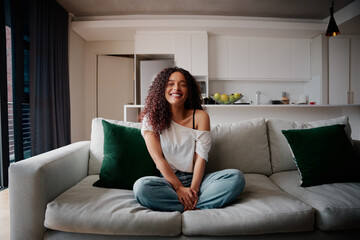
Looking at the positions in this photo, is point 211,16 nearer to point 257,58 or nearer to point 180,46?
point 180,46

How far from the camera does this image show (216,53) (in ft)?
13.9

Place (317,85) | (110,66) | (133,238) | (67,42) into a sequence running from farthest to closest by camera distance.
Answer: (110,66)
(317,85)
(67,42)
(133,238)

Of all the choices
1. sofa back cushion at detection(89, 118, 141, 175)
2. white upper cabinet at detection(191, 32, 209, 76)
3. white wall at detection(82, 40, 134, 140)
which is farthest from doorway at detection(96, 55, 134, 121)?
sofa back cushion at detection(89, 118, 141, 175)

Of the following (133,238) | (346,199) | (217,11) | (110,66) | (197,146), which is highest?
(217,11)

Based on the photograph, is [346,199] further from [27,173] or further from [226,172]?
[27,173]

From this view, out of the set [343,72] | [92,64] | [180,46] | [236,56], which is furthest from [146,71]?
[343,72]

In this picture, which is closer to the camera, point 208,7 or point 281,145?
point 281,145

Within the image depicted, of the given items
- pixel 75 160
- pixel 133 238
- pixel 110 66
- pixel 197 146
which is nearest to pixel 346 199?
pixel 197 146

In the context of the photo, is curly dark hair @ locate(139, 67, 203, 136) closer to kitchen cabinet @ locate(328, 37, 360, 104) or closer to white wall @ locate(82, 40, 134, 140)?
white wall @ locate(82, 40, 134, 140)

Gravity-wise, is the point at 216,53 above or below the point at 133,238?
above

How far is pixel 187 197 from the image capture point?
109cm

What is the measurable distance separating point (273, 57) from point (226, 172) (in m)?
3.87

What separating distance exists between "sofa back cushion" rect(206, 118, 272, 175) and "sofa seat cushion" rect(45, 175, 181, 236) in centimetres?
60

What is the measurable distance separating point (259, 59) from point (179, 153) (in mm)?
3682
